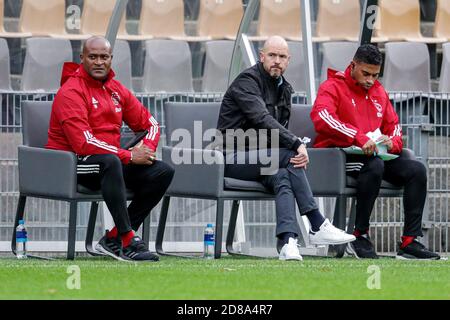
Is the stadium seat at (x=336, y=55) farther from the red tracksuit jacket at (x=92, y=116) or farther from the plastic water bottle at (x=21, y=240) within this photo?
the plastic water bottle at (x=21, y=240)

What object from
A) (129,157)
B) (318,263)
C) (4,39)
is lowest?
(318,263)

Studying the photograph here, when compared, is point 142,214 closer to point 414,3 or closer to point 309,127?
point 309,127

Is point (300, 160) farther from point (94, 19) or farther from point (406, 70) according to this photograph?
point (94, 19)

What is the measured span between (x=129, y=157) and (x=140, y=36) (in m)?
4.04

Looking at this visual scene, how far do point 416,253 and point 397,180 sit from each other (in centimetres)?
57

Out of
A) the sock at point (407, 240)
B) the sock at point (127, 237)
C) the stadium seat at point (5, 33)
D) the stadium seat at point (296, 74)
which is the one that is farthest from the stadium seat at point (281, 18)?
the sock at point (127, 237)

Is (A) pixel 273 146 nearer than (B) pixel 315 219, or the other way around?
(B) pixel 315 219

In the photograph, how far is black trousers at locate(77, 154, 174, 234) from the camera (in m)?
8.04

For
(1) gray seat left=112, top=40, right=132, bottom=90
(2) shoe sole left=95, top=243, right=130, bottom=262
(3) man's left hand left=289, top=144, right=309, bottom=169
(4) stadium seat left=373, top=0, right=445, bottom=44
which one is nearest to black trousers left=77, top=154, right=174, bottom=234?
(2) shoe sole left=95, top=243, right=130, bottom=262

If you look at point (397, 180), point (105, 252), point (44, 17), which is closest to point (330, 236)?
point (397, 180)

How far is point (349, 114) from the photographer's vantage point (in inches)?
351

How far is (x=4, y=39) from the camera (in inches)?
457
